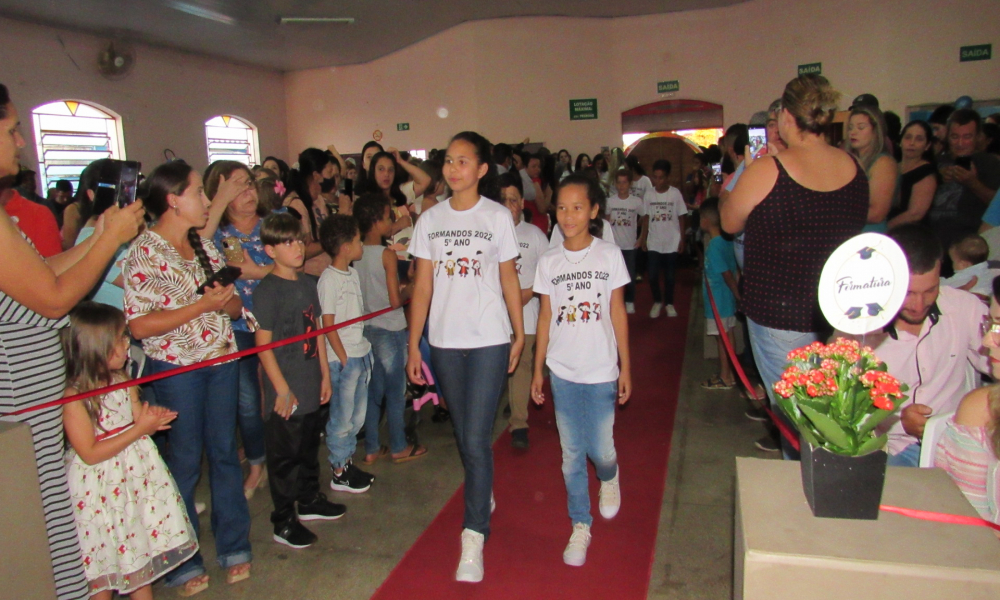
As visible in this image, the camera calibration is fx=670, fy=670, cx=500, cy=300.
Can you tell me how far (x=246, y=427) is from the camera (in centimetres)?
371

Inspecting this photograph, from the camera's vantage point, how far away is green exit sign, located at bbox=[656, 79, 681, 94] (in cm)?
1490

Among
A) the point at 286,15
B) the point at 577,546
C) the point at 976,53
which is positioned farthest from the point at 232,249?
the point at 976,53

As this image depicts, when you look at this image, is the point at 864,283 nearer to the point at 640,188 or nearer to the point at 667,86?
the point at 640,188

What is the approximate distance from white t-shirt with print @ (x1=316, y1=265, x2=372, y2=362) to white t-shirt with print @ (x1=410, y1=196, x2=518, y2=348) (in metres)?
0.96

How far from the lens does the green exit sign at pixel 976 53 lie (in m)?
12.3

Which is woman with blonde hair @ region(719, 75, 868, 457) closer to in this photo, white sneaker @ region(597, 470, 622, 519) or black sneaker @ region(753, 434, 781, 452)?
white sneaker @ region(597, 470, 622, 519)

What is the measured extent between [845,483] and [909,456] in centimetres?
119

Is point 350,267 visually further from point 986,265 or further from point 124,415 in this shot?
point 986,265

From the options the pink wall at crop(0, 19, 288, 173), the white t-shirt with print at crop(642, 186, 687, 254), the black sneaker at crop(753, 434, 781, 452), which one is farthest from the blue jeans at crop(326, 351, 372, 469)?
the pink wall at crop(0, 19, 288, 173)

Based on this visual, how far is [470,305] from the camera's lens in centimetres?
284

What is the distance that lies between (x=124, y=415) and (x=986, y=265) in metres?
3.96

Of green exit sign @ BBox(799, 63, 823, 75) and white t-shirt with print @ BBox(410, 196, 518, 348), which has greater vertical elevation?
green exit sign @ BBox(799, 63, 823, 75)

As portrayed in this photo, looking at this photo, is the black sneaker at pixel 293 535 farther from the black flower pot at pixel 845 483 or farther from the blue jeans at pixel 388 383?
the black flower pot at pixel 845 483

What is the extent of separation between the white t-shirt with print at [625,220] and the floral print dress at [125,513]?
5966mm
